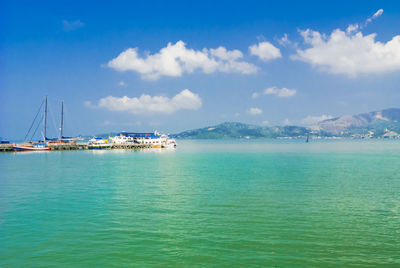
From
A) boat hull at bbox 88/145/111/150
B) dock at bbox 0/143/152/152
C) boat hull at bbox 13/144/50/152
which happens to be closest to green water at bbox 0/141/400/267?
boat hull at bbox 13/144/50/152

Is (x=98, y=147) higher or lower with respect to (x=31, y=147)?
lower

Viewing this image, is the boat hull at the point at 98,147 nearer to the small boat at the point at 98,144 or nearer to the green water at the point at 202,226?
the small boat at the point at 98,144

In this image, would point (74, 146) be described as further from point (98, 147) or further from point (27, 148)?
point (27, 148)

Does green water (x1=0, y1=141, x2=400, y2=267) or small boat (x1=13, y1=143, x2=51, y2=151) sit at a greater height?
small boat (x1=13, y1=143, x2=51, y2=151)

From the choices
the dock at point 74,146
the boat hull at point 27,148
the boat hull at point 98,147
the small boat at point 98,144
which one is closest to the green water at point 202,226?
the boat hull at point 27,148

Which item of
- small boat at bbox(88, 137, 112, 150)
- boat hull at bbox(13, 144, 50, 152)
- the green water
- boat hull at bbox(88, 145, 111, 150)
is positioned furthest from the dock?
the green water

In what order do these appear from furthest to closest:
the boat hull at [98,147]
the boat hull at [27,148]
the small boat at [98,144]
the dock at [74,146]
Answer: the small boat at [98,144]
the boat hull at [98,147]
the boat hull at [27,148]
the dock at [74,146]

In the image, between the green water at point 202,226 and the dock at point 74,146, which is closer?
the green water at point 202,226

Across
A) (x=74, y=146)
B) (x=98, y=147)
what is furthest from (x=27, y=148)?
(x=98, y=147)

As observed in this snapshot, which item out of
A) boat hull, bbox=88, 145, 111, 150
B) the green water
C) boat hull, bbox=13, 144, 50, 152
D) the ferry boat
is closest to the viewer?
the green water

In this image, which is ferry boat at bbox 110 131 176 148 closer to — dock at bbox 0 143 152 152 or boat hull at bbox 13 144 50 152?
dock at bbox 0 143 152 152

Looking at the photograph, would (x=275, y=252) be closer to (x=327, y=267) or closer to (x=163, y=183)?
(x=327, y=267)

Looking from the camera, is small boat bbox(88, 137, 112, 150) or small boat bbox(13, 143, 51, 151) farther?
small boat bbox(88, 137, 112, 150)

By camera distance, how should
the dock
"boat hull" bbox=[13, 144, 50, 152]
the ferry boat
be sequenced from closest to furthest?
the dock, "boat hull" bbox=[13, 144, 50, 152], the ferry boat
